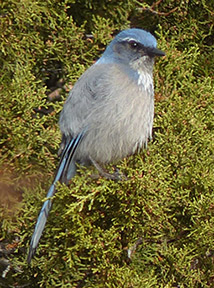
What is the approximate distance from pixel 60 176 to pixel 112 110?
45cm

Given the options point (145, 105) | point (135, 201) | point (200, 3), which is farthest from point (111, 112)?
point (200, 3)

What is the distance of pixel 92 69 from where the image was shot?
4.10 metres

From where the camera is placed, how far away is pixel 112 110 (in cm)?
393

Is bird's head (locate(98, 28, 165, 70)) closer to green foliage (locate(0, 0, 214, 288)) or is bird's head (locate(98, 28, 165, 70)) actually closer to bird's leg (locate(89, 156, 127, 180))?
green foliage (locate(0, 0, 214, 288))

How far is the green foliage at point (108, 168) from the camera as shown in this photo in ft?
12.1

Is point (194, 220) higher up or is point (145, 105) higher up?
point (145, 105)

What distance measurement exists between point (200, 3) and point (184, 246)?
1605 millimetres

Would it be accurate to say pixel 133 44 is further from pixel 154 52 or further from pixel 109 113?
pixel 109 113

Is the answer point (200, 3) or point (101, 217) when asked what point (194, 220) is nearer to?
point (101, 217)

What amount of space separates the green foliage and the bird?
93 millimetres

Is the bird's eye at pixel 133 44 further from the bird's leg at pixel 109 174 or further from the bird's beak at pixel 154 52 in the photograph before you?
the bird's leg at pixel 109 174

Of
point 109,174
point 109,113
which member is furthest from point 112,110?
point 109,174

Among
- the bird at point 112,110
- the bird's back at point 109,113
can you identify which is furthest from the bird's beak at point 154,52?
the bird's back at point 109,113

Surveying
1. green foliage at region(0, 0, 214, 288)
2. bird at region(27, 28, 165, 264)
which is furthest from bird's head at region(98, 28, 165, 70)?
green foliage at region(0, 0, 214, 288)
